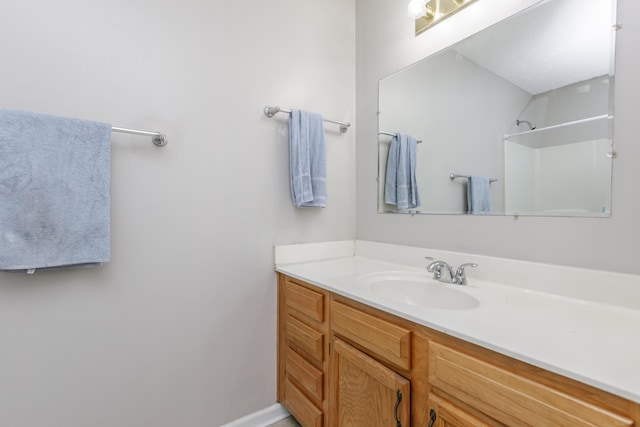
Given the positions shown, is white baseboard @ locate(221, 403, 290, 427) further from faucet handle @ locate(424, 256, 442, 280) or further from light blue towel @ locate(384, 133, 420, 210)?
light blue towel @ locate(384, 133, 420, 210)

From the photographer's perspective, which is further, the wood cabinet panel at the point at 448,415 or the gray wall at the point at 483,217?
the gray wall at the point at 483,217

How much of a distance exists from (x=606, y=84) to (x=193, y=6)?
1.60 metres

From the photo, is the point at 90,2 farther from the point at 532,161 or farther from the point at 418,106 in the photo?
the point at 532,161

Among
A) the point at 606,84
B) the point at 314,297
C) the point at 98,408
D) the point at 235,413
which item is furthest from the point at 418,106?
the point at 98,408

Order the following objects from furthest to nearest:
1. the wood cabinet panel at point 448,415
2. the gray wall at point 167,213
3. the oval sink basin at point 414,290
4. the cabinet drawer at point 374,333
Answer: the oval sink basin at point 414,290 → the gray wall at point 167,213 → the cabinet drawer at point 374,333 → the wood cabinet panel at point 448,415

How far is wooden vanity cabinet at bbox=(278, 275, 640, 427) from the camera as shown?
0.58 metres

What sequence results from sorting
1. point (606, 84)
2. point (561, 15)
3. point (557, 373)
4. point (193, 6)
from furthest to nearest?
point (193, 6)
point (561, 15)
point (606, 84)
point (557, 373)

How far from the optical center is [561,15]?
41.1 inches

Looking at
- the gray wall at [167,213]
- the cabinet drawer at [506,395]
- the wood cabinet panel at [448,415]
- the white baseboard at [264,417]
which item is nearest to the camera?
the cabinet drawer at [506,395]

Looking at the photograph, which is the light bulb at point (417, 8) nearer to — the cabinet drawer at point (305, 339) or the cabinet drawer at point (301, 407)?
the cabinet drawer at point (305, 339)

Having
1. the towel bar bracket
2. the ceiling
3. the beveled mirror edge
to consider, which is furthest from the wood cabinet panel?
the beveled mirror edge

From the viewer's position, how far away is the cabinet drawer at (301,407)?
1261 mm

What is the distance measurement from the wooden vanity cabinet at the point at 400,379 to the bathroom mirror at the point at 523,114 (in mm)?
668

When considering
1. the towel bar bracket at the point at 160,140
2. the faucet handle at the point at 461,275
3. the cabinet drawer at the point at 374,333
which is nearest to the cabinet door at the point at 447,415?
the cabinet drawer at the point at 374,333
